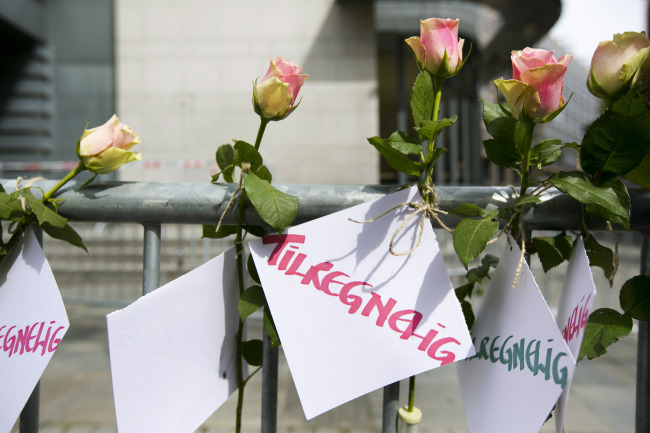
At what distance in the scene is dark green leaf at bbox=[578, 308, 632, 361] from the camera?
655 mm

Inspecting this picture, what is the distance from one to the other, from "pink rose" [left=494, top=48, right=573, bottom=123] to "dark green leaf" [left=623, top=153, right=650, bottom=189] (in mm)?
240

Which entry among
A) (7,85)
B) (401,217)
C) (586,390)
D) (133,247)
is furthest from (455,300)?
(7,85)

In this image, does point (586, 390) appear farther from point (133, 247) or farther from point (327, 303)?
point (133, 247)

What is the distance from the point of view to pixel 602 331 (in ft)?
2.19

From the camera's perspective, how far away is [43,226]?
81 centimetres

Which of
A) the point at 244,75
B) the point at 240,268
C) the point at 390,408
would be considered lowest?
the point at 390,408

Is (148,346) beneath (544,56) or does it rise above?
beneath

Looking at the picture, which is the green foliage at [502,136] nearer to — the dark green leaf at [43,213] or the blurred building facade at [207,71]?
the dark green leaf at [43,213]

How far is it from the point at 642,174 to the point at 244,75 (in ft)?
24.7

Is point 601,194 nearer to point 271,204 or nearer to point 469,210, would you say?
point 469,210

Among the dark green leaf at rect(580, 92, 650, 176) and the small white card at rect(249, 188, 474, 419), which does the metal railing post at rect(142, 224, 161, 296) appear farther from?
the dark green leaf at rect(580, 92, 650, 176)

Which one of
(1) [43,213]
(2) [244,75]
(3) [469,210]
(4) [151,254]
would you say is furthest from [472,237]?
(2) [244,75]

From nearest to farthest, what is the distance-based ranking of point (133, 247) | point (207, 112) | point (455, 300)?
point (455, 300) < point (133, 247) < point (207, 112)

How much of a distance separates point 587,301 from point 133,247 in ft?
17.2
